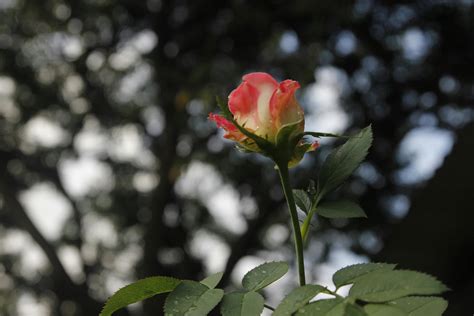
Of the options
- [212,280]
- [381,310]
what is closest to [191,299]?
[212,280]

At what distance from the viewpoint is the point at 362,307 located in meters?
0.39

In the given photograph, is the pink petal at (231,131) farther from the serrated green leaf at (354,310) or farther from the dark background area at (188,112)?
the dark background area at (188,112)

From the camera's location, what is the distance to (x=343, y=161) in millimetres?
511

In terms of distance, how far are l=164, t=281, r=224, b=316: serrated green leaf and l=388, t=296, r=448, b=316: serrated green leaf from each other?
5.6 inches

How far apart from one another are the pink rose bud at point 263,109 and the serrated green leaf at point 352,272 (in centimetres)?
10

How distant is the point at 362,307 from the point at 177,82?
4124mm

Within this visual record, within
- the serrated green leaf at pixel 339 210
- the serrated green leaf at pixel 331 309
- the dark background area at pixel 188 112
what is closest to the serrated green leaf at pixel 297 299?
the serrated green leaf at pixel 331 309

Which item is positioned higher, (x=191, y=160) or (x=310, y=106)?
(x=310, y=106)

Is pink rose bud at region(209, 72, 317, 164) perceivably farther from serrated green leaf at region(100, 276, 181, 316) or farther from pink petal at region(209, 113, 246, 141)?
serrated green leaf at region(100, 276, 181, 316)

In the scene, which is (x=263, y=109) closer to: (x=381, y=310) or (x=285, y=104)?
(x=285, y=104)

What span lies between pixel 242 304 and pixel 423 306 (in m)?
0.15

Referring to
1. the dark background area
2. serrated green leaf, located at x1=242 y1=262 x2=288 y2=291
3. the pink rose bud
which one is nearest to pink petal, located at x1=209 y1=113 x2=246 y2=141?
A: the pink rose bud

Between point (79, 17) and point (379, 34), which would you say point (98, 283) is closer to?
point (79, 17)

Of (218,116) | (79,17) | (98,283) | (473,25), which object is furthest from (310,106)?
(218,116)
